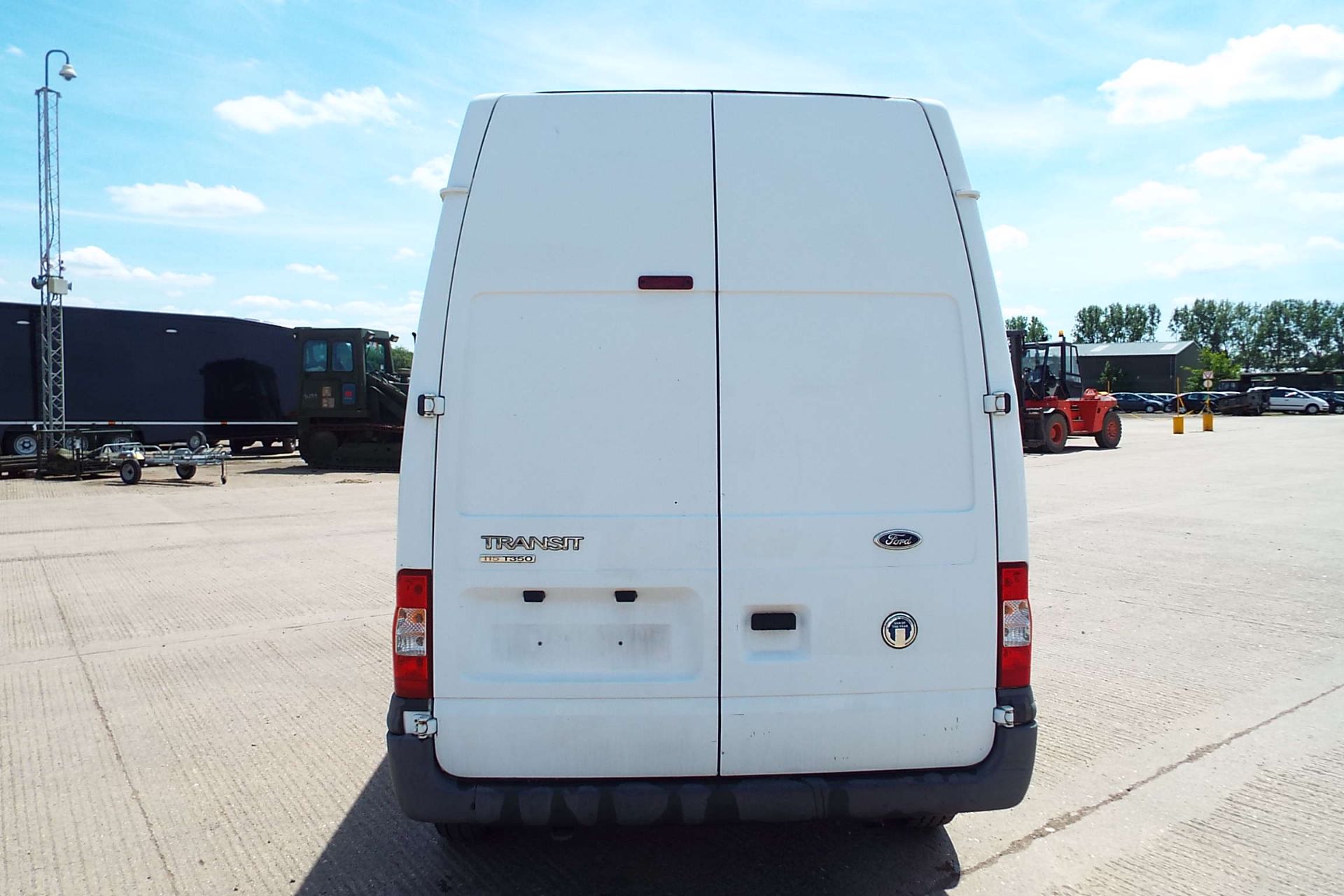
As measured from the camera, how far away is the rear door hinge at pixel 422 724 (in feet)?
9.27

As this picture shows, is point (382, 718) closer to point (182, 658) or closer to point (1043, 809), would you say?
point (182, 658)

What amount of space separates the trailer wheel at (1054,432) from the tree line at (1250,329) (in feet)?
388

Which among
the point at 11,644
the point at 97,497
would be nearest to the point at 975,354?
the point at 11,644

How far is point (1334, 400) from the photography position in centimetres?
5675

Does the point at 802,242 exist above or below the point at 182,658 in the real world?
above

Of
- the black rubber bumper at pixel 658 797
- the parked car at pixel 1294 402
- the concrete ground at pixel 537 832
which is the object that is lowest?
the concrete ground at pixel 537 832

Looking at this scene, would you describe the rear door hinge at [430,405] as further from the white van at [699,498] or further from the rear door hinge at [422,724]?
the rear door hinge at [422,724]

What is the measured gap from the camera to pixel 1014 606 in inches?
115

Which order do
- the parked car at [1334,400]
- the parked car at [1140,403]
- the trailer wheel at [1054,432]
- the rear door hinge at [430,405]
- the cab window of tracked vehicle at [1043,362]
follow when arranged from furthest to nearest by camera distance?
the parked car at [1140,403]
the parked car at [1334,400]
the cab window of tracked vehicle at [1043,362]
the trailer wheel at [1054,432]
the rear door hinge at [430,405]

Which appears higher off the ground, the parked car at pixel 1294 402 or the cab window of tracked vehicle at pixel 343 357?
the cab window of tracked vehicle at pixel 343 357

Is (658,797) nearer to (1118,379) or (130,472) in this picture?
(130,472)

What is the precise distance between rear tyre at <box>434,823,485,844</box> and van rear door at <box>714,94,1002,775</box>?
1.20m

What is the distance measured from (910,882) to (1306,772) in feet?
7.68

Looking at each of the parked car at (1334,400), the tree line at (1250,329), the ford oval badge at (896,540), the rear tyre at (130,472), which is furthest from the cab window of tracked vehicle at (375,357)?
the tree line at (1250,329)
